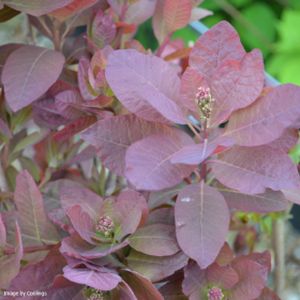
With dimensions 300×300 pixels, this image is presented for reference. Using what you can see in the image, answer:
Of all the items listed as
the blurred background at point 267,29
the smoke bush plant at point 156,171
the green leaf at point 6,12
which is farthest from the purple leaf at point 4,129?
the blurred background at point 267,29

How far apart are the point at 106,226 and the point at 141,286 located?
64 millimetres

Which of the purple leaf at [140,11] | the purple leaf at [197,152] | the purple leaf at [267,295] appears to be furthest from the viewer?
the purple leaf at [140,11]

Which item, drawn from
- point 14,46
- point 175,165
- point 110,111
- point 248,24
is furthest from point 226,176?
point 248,24

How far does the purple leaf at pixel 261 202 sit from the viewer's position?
55 centimetres

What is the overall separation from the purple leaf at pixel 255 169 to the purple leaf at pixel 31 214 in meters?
0.17

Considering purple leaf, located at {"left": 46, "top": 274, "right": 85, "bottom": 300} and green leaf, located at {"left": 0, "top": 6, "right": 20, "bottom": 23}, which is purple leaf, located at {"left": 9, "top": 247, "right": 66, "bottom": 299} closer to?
purple leaf, located at {"left": 46, "top": 274, "right": 85, "bottom": 300}

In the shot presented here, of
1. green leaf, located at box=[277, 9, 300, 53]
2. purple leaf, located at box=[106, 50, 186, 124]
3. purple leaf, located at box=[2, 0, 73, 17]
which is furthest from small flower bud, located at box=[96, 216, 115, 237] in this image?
green leaf, located at box=[277, 9, 300, 53]

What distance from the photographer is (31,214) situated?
566 mm

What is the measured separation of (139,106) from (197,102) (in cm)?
5

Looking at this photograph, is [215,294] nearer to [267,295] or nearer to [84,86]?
[267,295]

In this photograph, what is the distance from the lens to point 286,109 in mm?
493

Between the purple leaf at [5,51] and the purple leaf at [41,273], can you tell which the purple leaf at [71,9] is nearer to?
the purple leaf at [5,51]

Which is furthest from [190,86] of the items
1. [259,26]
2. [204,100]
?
[259,26]

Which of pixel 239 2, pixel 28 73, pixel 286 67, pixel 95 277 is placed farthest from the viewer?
pixel 239 2
